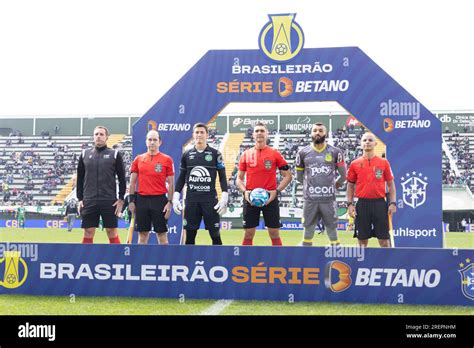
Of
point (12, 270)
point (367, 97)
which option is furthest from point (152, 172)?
point (367, 97)

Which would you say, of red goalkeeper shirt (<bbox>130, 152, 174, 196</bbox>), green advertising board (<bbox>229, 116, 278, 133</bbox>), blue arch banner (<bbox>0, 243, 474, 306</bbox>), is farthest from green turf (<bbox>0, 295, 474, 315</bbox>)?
green advertising board (<bbox>229, 116, 278, 133</bbox>)

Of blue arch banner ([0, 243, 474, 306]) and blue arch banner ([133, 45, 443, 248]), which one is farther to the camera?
blue arch banner ([133, 45, 443, 248])

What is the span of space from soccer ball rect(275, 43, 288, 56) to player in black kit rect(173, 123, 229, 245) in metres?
3.31

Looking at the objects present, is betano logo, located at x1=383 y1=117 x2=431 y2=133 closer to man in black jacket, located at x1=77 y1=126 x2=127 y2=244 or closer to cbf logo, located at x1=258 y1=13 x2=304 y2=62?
cbf logo, located at x1=258 y1=13 x2=304 y2=62

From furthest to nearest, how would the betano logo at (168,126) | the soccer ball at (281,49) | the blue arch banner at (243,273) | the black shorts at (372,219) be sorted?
the betano logo at (168,126) → the soccer ball at (281,49) → the black shorts at (372,219) → the blue arch banner at (243,273)

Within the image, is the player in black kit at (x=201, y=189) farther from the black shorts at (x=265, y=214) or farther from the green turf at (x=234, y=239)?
the green turf at (x=234, y=239)

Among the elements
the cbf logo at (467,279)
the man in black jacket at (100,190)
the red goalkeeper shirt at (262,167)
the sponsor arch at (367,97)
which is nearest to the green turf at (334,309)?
the cbf logo at (467,279)

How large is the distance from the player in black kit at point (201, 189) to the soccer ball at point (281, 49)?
10.9ft

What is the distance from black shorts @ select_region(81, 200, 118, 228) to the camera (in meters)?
7.12

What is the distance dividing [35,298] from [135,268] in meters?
1.14

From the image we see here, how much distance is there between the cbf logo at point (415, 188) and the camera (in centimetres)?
948

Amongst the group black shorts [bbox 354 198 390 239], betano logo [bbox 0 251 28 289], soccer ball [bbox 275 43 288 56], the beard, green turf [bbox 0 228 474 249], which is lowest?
green turf [bbox 0 228 474 249]

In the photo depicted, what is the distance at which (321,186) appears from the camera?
6.97m

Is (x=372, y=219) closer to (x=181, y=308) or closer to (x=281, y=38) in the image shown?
(x=181, y=308)
